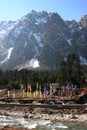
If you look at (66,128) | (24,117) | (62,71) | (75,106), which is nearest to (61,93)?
(62,71)

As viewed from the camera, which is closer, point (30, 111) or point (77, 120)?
point (77, 120)

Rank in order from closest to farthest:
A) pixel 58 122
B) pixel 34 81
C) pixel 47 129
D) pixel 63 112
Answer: pixel 47 129
pixel 58 122
pixel 63 112
pixel 34 81

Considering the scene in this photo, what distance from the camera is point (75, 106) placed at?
70.3m

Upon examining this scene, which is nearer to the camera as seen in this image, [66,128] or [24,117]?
[66,128]

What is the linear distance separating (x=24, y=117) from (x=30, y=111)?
24.2ft

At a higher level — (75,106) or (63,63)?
(63,63)

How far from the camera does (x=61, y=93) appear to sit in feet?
343

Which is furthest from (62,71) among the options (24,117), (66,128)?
(66,128)

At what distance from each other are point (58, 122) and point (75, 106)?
16133mm

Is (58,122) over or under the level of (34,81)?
under

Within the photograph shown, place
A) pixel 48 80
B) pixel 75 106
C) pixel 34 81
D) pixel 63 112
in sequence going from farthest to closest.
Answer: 1. pixel 48 80
2. pixel 34 81
3. pixel 75 106
4. pixel 63 112

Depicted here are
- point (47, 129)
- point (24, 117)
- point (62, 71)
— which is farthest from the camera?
point (62, 71)

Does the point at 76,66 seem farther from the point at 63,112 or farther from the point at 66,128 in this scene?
the point at 66,128

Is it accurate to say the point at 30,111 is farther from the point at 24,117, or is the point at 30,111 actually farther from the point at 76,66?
the point at 76,66
